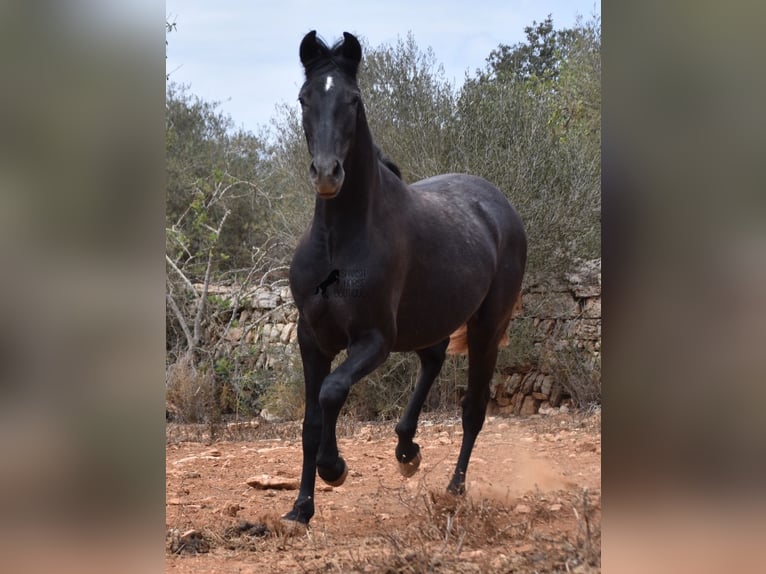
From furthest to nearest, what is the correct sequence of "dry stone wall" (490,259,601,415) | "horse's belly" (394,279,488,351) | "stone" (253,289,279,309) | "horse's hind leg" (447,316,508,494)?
"stone" (253,289,279,309), "dry stone wall" (490,259,601,415), "horse's hind leg" (447,316,508,494), "horse's belly" (394,279,488,351)

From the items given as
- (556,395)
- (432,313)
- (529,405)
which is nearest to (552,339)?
(556,395)

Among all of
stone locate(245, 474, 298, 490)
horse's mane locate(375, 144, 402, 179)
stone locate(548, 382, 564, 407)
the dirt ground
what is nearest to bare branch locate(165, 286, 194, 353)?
the dirt ground

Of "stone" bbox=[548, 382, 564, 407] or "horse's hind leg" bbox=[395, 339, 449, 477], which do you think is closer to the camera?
"horse's hind leg" bbox=[395, 339, 449, 477]

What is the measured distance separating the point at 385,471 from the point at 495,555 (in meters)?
2.87

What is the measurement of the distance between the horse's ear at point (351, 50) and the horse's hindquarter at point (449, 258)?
903mm

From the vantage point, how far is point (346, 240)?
3805 mm

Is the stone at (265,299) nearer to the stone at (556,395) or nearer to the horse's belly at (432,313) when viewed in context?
the stone at (556,395)

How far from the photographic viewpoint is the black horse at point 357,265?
11.9ft

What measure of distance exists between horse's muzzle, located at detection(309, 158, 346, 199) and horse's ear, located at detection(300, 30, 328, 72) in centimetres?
62

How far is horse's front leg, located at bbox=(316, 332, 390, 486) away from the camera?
3.60 m

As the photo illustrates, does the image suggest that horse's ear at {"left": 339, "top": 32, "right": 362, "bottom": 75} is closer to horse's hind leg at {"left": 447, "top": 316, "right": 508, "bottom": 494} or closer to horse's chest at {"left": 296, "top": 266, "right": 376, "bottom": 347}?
horse's chest at {"left": 296, "top": 266, "right": 376, "bottom": 347}

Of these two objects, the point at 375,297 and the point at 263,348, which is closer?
the point at 375,297
